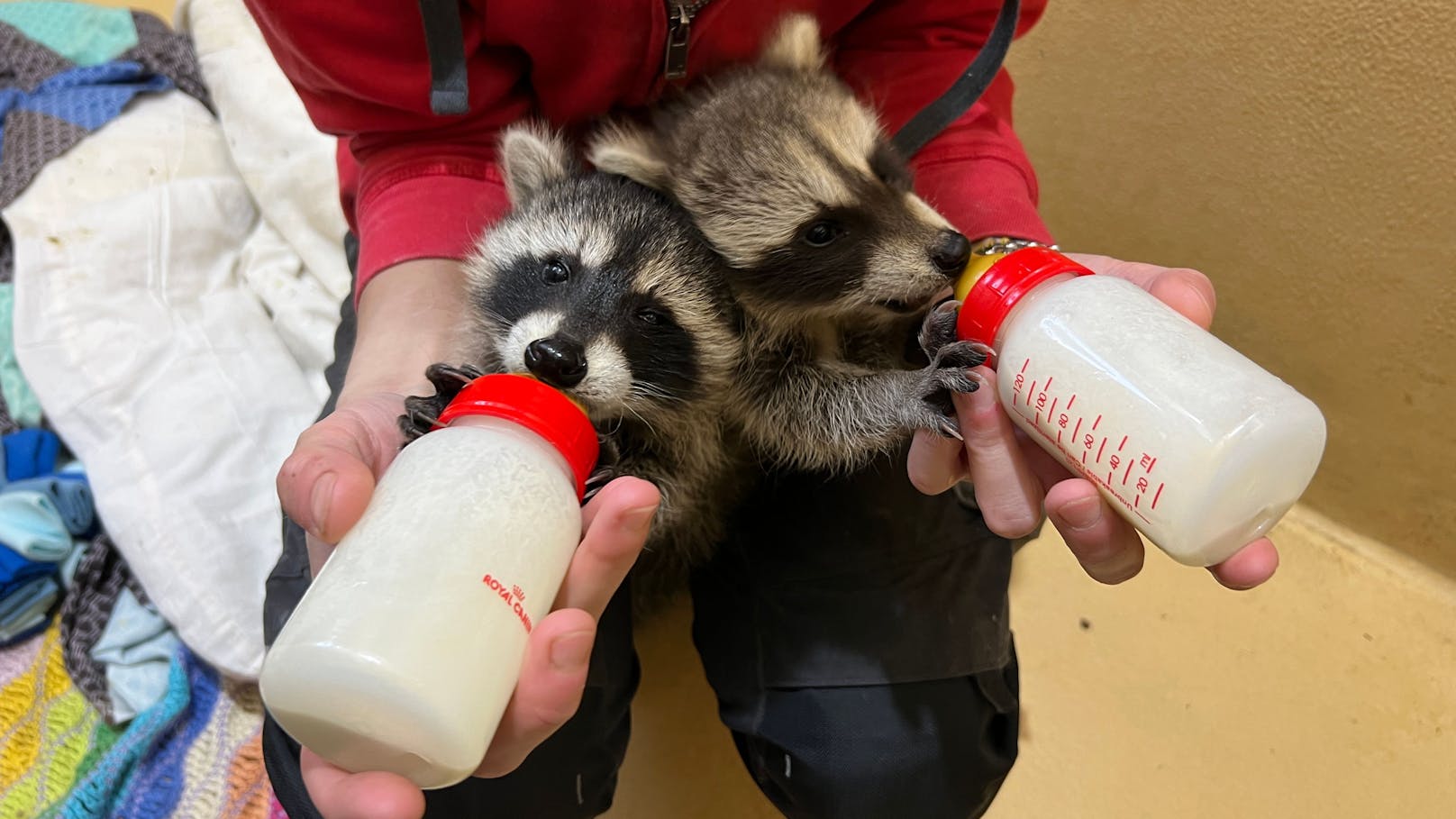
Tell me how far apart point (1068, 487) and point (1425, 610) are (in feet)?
4.20

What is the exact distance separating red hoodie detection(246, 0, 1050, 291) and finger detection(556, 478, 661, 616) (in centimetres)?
57

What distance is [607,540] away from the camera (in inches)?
27.9

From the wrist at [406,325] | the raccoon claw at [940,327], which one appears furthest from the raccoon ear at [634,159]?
the raccoon claw at [940,327]

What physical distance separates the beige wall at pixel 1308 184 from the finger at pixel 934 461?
37.1 inches

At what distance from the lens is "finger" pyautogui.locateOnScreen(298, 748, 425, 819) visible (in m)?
0.61

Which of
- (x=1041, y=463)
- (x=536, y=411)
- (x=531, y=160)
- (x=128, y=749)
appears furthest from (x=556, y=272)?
(x=128, y=749)

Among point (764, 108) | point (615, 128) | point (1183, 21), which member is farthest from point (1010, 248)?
point (1183, 21)

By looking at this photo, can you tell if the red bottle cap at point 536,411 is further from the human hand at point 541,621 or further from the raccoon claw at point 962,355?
the raccoon claw at point 962,355

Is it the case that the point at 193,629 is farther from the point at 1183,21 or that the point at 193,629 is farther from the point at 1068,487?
the point at 1183,21

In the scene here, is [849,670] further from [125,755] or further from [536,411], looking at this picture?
[125,755]

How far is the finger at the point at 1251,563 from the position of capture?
681 mm

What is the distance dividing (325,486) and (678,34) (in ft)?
2.21

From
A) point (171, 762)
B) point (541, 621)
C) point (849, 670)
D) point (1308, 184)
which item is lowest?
point (171, 762)

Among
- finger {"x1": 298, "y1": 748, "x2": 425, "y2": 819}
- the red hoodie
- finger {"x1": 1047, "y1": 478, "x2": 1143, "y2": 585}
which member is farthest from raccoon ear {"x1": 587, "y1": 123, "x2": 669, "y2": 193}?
finger {"x1": 298, "y1": 748, "x2": 425, "y2": 819}
